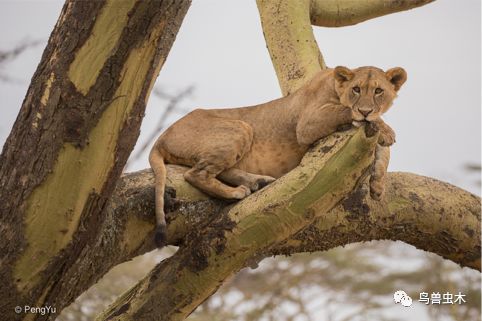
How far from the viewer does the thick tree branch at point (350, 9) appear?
664cm

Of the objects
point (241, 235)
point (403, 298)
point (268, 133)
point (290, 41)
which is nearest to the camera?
point (241, 235)

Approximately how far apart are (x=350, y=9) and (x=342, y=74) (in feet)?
6.51

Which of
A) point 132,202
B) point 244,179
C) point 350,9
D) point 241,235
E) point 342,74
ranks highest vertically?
point 350,9

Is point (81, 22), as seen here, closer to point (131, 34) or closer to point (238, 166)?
point (131, 34)

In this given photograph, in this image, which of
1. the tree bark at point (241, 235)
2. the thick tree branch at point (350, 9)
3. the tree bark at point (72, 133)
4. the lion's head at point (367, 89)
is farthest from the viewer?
the thick tree branch at point (350, 9)

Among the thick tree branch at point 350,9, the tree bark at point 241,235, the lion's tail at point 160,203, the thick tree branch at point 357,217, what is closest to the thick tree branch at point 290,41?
the thick tree branch at point 350,9

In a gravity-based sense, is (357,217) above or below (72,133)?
above

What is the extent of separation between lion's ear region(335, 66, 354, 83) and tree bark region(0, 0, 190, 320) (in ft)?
4.51

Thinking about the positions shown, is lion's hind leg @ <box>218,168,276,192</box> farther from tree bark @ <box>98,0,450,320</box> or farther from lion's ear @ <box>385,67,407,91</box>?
lion's ear @ <box>385,67,407,91</box>

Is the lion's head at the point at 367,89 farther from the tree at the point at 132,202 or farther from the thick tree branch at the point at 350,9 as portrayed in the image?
the thick tree branch at the point at 350,9

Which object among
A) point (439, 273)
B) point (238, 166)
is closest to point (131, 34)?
point (238, 166)

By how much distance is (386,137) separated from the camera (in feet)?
15.4

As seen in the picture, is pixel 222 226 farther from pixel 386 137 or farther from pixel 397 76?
pixel 397 76

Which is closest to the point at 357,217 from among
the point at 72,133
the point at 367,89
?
the point at 367,89
